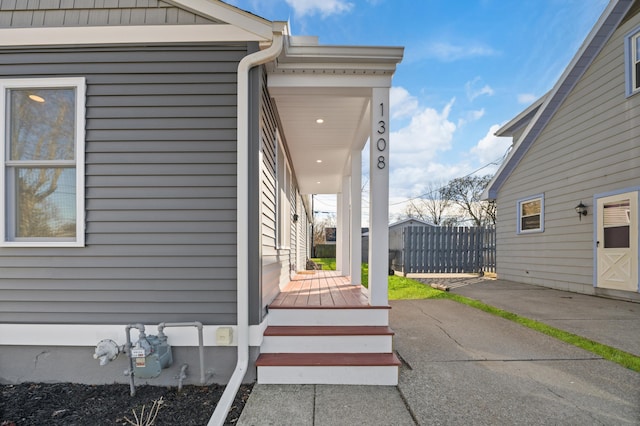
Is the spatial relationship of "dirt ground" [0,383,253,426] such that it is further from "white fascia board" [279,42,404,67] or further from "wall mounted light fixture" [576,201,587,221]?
"wall mounted light fixture" [576,201,587,221]

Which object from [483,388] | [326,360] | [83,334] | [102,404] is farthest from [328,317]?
[83,334]

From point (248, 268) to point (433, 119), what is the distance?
567 inches

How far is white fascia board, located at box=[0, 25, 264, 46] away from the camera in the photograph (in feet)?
8.43

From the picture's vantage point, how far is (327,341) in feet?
8.70

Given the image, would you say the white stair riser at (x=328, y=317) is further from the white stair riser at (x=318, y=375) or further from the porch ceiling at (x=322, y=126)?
the porch ceiling at (x=322, y=126)

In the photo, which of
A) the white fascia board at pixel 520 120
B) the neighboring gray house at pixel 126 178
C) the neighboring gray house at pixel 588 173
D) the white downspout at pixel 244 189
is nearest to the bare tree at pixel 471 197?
the white fascia board at pixel 520 120

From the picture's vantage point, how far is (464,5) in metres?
6.51

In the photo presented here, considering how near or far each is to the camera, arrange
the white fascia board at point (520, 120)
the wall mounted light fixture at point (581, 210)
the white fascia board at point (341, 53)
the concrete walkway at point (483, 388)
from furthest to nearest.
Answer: the white fascia board at point (520, 120), the wall mounted light fixture at point (581, 210), the white fascia board at point (341, 53), the concrete walkway at point (483, 388)

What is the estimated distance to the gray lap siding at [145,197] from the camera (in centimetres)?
257

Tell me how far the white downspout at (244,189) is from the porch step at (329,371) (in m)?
0.20

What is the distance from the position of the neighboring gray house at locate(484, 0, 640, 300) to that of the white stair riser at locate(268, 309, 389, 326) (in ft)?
16.1

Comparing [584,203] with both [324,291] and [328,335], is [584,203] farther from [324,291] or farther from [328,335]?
[328,335]

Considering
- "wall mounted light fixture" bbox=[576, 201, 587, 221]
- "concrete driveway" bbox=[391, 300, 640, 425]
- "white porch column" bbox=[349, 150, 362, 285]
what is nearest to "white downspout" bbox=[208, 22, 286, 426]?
"concrete driveway" bbox=[391, 300, 640, 425]

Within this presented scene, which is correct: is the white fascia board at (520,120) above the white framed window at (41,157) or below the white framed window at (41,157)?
above
